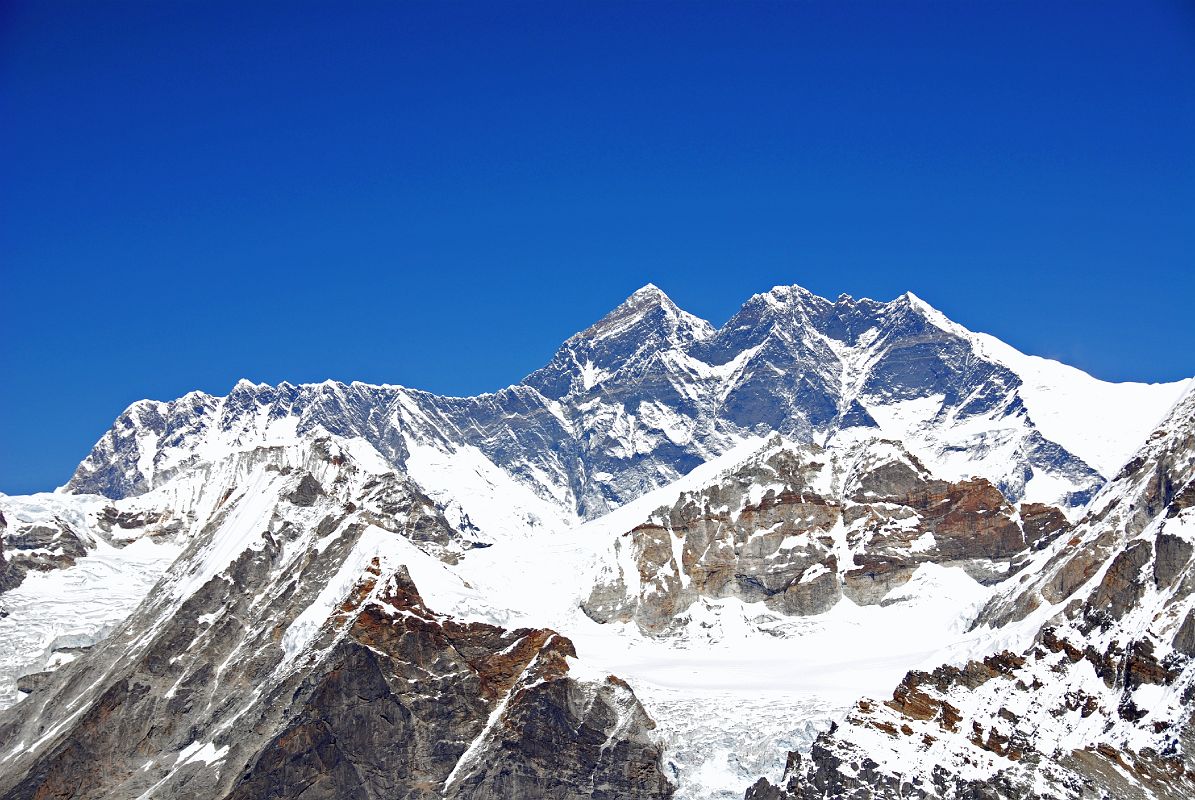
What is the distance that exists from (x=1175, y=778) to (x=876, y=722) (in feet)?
94.6

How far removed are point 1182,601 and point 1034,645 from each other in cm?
1638

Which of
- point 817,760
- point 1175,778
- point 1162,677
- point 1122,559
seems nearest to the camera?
point 1175,778

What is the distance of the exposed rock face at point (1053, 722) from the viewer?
14075 centimetres

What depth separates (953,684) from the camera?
16700 cm

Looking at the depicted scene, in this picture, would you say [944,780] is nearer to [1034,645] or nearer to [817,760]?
[817,760]

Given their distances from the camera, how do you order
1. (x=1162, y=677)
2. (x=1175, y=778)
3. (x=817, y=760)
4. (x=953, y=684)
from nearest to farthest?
1. (x=1175, y=778)
2. (x=1162, y=677)
3. (x=817, y=760)
4. (x=953, y=684)

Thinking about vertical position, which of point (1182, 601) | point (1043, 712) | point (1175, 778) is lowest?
point (1175, 778)

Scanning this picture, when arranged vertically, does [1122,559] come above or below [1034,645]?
above

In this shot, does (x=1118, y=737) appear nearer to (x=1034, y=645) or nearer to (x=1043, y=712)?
(x=1043, y=712)

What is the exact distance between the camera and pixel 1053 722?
152375 millimetres

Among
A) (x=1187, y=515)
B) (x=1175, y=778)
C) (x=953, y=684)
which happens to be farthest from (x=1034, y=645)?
(x=1175, y=778)

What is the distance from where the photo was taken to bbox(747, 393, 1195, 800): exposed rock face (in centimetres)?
14075


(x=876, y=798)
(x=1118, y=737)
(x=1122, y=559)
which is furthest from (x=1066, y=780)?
(x=1122, y=559)

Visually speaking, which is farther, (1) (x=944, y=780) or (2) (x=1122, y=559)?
(2) (x=1122, y=559)
